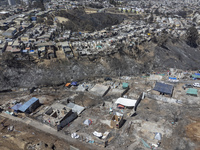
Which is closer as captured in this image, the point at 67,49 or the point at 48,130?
the point at 48,130

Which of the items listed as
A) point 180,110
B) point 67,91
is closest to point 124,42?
point 67,91

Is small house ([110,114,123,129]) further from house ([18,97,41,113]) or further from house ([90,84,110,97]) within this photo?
house ([18,97,41,113])

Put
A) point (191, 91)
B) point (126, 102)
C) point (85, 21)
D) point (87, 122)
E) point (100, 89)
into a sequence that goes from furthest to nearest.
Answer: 1. point (85, 21)
2. point (100, 89)
3. point (191, 91)
4. point (126, 102)
5. point (87, 122)

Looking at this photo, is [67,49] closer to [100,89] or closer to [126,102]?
[100,89]

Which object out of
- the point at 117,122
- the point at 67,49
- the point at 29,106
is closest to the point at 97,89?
the point at 117,122

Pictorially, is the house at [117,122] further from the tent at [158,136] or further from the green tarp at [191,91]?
the green tarp at [191,91]

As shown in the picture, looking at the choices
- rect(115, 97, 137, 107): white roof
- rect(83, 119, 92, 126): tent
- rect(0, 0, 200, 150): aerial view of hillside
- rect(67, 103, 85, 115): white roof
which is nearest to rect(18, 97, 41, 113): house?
rect(0, 0, 200, 150): aerial view of hillside
